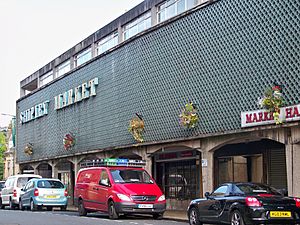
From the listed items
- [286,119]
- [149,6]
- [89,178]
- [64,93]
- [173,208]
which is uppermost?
[149,6]

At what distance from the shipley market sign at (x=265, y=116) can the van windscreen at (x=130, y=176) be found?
423 centimetres

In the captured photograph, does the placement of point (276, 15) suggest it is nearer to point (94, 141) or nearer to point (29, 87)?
point (94, 141)

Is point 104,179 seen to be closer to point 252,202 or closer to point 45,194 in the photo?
point 45,194

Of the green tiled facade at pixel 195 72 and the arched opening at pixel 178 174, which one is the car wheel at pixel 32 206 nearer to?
the green tiled facade at pixel 195 72

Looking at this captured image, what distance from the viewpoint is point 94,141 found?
115 ft

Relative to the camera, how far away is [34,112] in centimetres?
4675

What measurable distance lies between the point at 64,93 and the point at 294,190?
23767mm

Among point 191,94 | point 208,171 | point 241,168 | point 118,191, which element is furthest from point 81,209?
point 241,168

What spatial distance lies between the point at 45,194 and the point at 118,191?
847 cm

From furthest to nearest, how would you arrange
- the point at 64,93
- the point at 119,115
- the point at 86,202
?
the point at 64,93
the point at 119,115
the point at 86,202

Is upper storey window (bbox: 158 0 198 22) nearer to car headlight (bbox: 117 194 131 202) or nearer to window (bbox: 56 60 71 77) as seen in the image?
car headlight (bbox: 117 194 131 202)

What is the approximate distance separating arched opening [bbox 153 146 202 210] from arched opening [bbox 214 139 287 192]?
1656 millimetres

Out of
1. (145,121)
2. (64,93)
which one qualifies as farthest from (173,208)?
(64,93)

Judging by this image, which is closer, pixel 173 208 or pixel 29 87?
pixel 173 208
